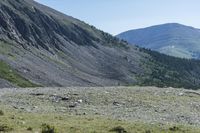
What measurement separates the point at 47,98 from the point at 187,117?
48.5ft

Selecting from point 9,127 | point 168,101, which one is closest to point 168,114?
point 168,101

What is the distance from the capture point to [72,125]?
2888 centimetres

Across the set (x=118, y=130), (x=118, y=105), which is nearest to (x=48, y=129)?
(x=118, y=130)

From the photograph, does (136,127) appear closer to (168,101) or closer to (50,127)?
(50,127)

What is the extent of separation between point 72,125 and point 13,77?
160662mm

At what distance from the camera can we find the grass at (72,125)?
27.3 m

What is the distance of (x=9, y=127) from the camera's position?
1060 inches

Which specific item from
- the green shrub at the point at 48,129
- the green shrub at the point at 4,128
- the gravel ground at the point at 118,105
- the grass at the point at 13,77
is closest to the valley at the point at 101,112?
the gravel ground at the point at 118,105

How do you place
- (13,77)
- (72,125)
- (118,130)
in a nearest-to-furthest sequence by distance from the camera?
1. (118,130)
2. (72,125)
3. (13,77)

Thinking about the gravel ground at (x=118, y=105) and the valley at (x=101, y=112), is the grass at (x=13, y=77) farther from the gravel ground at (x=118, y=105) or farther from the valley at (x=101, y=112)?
the valley at (x=101, y=112)

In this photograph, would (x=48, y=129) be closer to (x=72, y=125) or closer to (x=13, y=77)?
(x=72, y=125)

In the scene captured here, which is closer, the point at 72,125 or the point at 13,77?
the point at 72,125

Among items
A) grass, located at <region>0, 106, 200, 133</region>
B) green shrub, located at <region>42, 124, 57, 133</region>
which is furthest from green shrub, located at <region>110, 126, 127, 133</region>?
green shrub, located at <region>42, 124, 57, 133</region>

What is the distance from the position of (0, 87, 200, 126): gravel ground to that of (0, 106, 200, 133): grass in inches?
107
